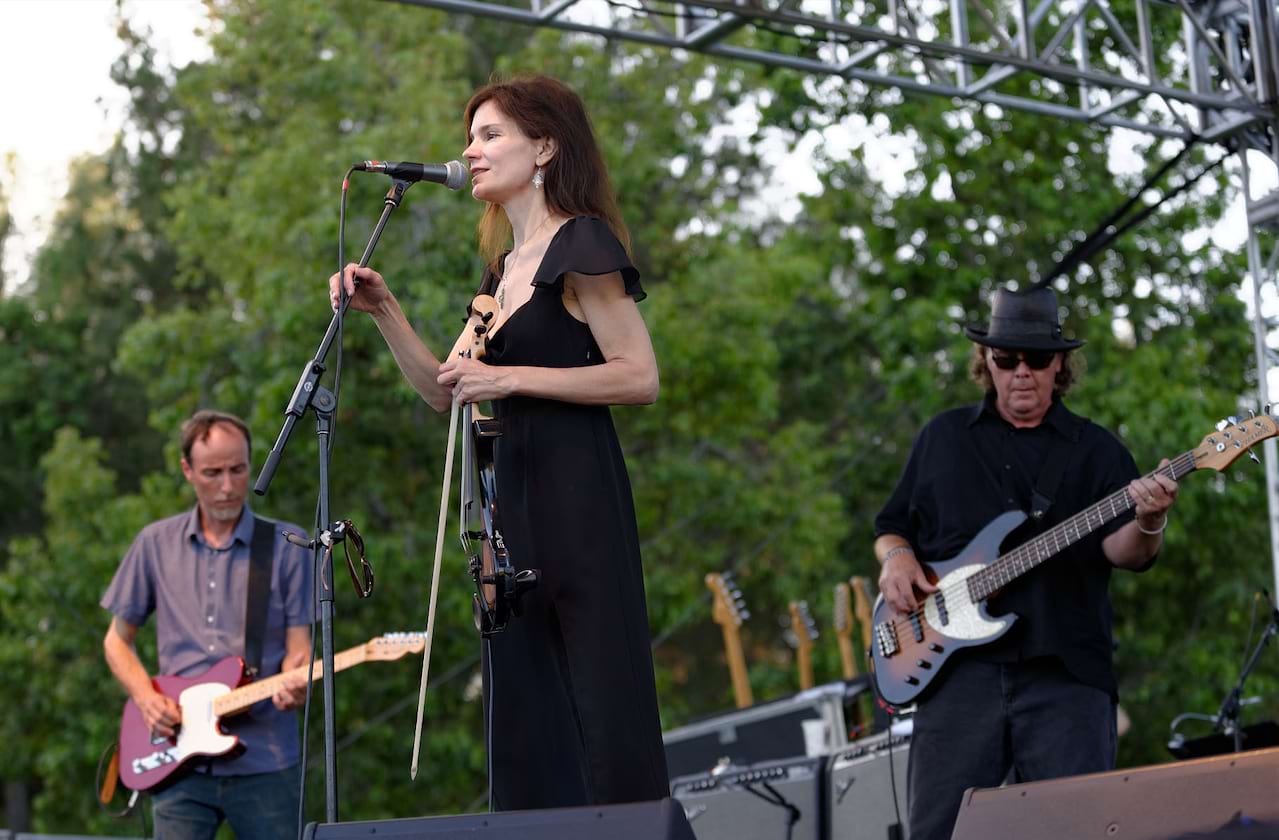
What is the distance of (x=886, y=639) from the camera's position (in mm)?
4387

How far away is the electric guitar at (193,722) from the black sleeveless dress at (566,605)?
1902mm

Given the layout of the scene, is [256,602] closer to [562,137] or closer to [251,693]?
[251,693]

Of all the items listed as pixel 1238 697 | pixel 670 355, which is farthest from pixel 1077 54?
pixel 670 355

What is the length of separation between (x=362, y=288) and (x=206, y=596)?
6.72 feet

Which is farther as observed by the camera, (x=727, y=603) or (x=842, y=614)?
(x=727, y=603)

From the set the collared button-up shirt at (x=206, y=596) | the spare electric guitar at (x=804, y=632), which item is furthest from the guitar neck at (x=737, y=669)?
the collared button-up shirt at (x=206, y=596)

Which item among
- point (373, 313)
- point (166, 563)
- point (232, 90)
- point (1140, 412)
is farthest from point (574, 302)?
point (232, 90)

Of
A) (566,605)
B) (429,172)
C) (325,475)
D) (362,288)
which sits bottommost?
(566,605)

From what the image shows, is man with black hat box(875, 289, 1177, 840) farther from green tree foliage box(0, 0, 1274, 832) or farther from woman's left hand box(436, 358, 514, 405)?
green tree foliage box(0, 0, 1274, 832)

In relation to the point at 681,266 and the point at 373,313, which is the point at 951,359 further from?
the point at 373,313

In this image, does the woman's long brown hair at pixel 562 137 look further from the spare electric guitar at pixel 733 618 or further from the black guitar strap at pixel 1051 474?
the spare electric guitar at pixel 733 618

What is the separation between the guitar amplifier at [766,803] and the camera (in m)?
5.36

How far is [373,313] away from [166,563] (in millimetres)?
2075

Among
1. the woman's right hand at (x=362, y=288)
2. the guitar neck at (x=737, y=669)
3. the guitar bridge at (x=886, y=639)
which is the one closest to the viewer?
the woman's right hand at (x=362, y=288)
